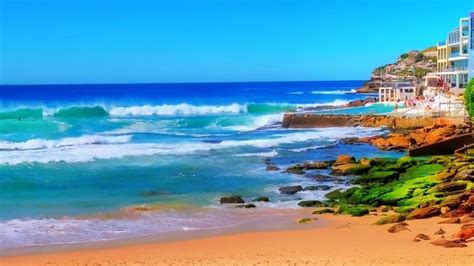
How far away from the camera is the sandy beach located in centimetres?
1120

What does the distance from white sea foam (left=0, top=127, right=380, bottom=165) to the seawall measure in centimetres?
114

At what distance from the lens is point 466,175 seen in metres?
A: 17.3

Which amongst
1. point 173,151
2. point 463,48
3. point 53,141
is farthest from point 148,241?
point 463,48

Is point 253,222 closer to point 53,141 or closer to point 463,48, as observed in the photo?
point 53,141

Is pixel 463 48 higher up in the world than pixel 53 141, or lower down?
higher up

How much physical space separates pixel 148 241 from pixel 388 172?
30.4ft

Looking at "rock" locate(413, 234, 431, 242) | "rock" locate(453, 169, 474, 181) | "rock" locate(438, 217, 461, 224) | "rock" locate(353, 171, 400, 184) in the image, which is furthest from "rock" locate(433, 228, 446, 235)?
"rock" locate(353, 171, 400, 184)

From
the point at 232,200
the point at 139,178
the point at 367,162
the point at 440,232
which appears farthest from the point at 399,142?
the point at 440,232

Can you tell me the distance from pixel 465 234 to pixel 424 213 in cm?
236

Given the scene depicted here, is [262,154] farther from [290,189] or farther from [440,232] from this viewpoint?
[440,232]

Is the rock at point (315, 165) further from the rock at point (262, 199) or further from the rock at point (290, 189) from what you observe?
the rock at point (262, 199)

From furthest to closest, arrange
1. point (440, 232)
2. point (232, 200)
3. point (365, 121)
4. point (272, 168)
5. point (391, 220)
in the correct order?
1. point (365, 121)
2. point (272, 168)
3. point (232, 200)
4. point (391, 220)
5. point (440, 232)

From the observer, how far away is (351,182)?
19875 mm

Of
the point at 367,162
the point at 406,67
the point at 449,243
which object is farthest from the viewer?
the point at 406,67
